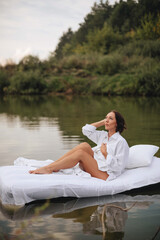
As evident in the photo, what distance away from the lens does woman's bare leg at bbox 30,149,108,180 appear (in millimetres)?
4121

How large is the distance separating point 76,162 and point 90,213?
759 mm

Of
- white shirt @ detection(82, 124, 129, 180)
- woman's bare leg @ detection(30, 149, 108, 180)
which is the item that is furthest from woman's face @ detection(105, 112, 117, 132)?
woman's bare leg @ detection(30, 149, 108, 180)

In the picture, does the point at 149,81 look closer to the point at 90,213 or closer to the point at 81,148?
the point at 81,148

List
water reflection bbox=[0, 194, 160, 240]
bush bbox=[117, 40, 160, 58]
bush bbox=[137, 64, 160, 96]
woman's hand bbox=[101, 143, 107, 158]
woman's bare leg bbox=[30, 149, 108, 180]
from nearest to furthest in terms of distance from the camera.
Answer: water reflection bbox=[0, 194, 160, 240] < woman's bare leg bbox=[30, 149, 108, 180] < woman's hand bbox=[101, 143, 107, 158] < bush bbox=[137, 64, 160, 96] < bush bbox=[117, 40, 160, 58]

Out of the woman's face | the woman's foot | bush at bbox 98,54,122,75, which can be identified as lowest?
the woman's foot

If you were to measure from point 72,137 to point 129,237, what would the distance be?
203 inches

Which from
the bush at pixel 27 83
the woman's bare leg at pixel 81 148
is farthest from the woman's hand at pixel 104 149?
the bush at pixel 27 83

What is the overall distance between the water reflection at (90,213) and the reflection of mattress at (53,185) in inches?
3.6

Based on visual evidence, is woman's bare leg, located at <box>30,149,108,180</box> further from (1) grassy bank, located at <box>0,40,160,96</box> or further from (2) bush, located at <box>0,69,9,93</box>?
(2) bush, located at <box>0,69,9,93</box>

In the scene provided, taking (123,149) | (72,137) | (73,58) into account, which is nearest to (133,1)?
(73,58)

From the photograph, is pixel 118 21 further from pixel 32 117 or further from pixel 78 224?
pixel 78 224

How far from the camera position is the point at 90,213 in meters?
3.59

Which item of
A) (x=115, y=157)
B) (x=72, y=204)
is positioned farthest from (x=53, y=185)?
(x=115, y=157)

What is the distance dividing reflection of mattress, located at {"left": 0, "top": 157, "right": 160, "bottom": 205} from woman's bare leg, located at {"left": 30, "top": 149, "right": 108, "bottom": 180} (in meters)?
0.10
